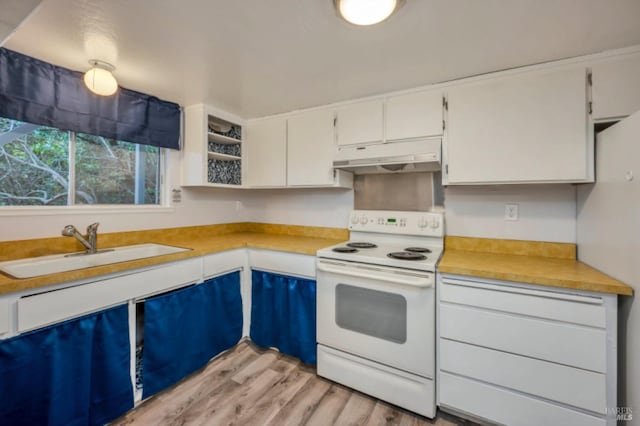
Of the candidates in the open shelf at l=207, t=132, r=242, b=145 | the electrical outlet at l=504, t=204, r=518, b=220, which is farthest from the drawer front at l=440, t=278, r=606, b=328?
the open shelf at l=207, t=132, r=242, b=145

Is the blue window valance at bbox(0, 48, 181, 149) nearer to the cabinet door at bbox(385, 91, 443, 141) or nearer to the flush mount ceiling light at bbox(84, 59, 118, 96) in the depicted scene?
the flush mount ceiling light at bbox(84, 59, 118, 96)

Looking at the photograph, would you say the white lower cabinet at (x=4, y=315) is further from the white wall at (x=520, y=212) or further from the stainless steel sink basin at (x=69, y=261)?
the white wall at (x=520, y=212)

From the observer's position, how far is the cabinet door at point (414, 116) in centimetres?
186

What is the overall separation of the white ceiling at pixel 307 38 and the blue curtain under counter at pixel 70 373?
1.44 meters

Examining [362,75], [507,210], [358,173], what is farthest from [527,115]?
[358,173]

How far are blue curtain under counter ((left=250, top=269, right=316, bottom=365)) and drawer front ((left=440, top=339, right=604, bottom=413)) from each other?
92cm

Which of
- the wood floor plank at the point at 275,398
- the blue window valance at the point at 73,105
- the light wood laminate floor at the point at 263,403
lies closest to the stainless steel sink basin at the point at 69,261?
the blue window valance at the point at 73,105

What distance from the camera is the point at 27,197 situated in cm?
169

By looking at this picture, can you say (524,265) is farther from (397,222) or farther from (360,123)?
(360,123)

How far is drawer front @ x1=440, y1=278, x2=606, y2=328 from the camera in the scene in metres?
1.24

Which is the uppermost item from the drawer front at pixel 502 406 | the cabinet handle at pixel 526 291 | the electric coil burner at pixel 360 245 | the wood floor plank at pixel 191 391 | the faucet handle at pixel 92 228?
the faucet handle at pixel 92 228

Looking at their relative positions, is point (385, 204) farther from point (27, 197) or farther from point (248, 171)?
point (27, 197)

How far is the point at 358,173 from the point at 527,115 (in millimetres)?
1244

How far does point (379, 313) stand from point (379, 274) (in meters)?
0.26
